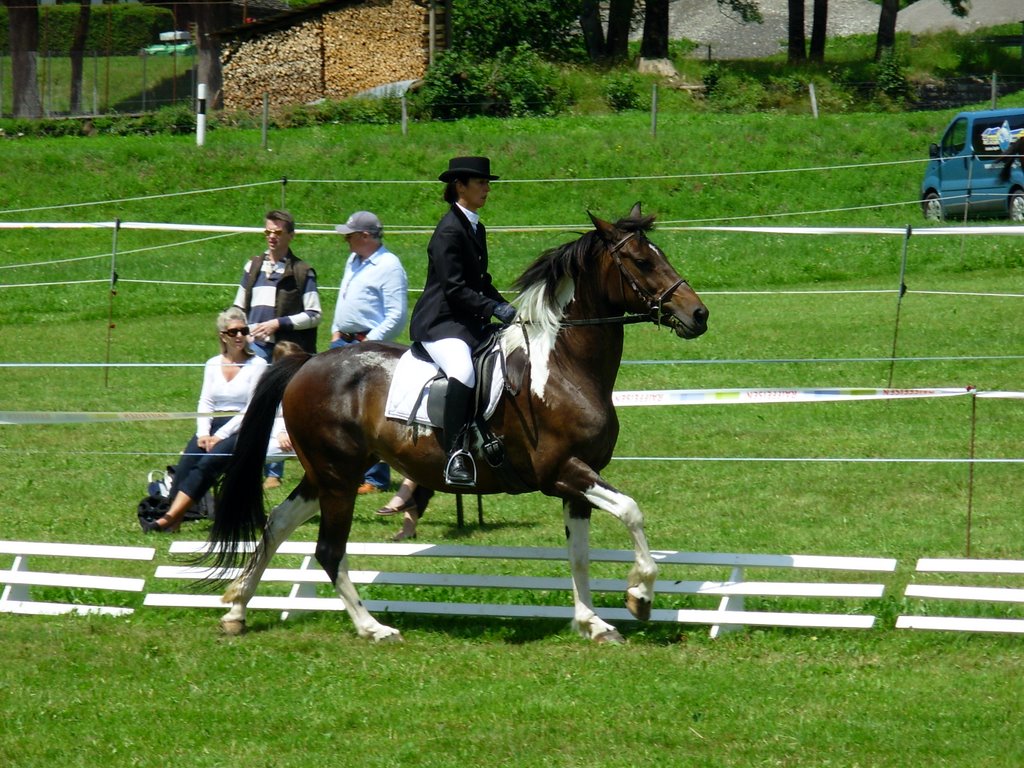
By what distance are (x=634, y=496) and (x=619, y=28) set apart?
111 ft

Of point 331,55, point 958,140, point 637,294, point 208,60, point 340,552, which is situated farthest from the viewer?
point 208,60

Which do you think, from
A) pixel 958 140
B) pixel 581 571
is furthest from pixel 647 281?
pixel 958 140

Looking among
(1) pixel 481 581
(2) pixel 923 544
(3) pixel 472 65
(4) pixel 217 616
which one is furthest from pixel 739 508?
(3) pixel 472 65

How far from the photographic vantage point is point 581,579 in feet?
23.2

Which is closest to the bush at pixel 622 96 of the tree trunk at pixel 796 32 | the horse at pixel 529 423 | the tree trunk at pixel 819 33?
the tree trunk at pixel 796 32

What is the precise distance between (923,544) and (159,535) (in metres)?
5.24

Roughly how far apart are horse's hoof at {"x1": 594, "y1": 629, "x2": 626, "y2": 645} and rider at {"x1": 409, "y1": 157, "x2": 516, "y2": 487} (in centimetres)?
104

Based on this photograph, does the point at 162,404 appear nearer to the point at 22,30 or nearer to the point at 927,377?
the point at 927,377

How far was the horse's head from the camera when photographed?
6.71 metres

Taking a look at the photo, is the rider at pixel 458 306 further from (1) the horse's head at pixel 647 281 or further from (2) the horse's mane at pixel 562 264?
(1) the horse's head at pixel 647 281

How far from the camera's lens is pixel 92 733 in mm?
5746

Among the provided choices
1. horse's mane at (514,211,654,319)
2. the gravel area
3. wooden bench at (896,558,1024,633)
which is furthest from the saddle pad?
the gravel area

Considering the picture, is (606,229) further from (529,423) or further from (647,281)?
(529,423)

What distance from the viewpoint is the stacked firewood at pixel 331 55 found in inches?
1479
